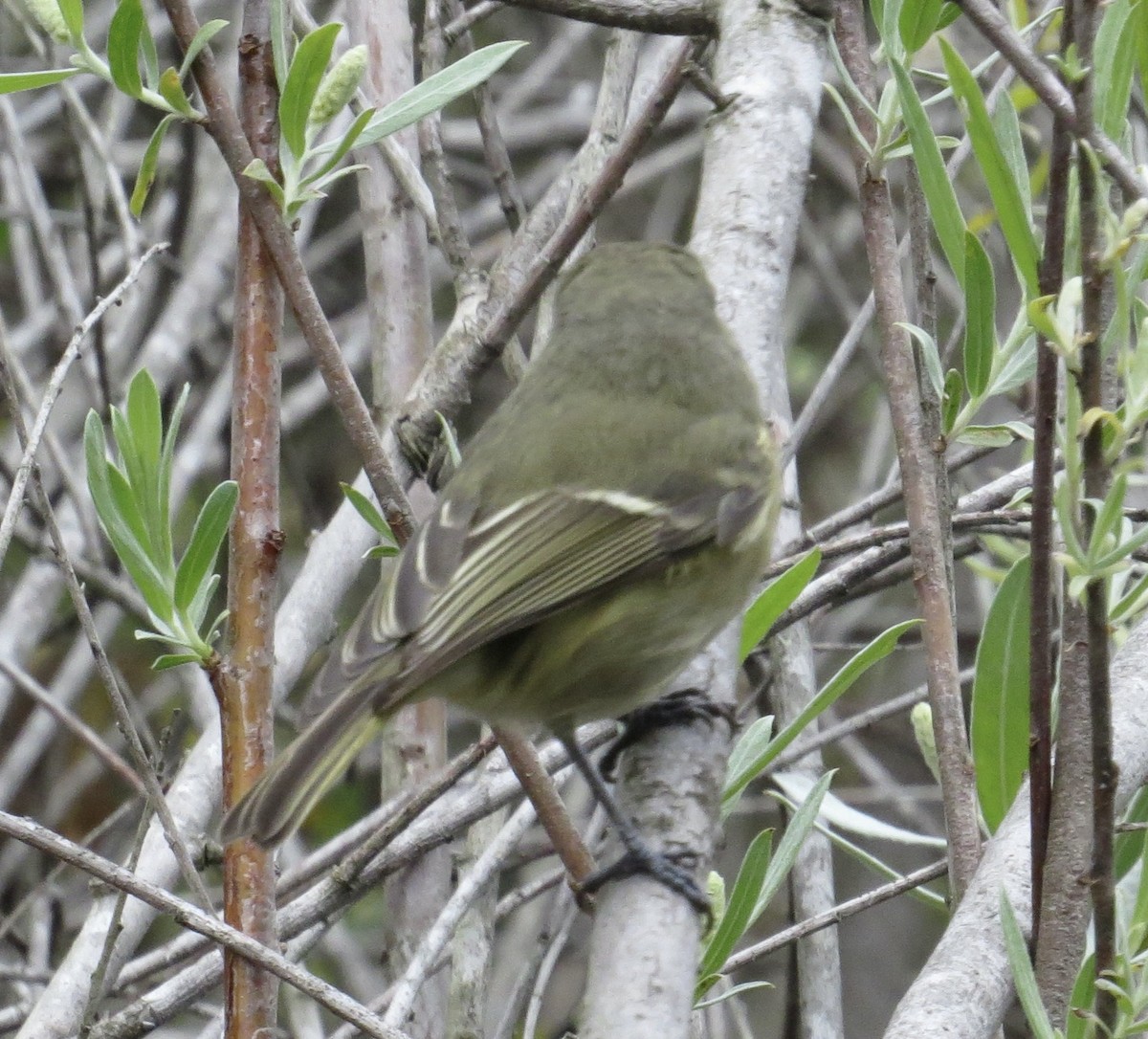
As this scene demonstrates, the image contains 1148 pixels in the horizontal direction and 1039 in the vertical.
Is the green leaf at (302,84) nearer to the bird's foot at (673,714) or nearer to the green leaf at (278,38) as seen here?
the green leaf at (278,38)

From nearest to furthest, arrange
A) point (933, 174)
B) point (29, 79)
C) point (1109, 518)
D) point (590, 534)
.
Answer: point (1109, 518)
point (933, 174)
point (29, 79)
point (590, 534)

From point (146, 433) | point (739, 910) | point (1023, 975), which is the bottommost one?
point (1023, 975)

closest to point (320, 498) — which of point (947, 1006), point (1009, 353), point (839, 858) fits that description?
point (839, 858)

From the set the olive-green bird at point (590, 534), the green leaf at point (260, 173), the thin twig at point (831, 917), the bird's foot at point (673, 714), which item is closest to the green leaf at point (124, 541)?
the olive-green bird at point (590, 534)

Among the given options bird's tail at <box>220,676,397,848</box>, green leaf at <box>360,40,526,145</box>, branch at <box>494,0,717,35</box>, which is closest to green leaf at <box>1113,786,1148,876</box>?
bird's tail at <box>220,676,397,848</box>

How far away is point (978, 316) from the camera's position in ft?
7.98

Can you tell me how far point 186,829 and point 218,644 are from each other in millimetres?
1796

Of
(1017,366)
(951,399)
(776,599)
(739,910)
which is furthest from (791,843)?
(1017,366)

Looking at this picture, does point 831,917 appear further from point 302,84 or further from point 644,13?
point 644,13

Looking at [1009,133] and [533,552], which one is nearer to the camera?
[1009,133]

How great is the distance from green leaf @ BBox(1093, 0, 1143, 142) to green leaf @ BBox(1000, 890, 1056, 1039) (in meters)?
1.07

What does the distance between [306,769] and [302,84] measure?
0.97 metres

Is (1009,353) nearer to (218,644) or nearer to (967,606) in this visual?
(218,644)

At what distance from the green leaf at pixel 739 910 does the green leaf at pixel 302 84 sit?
1.23 m
